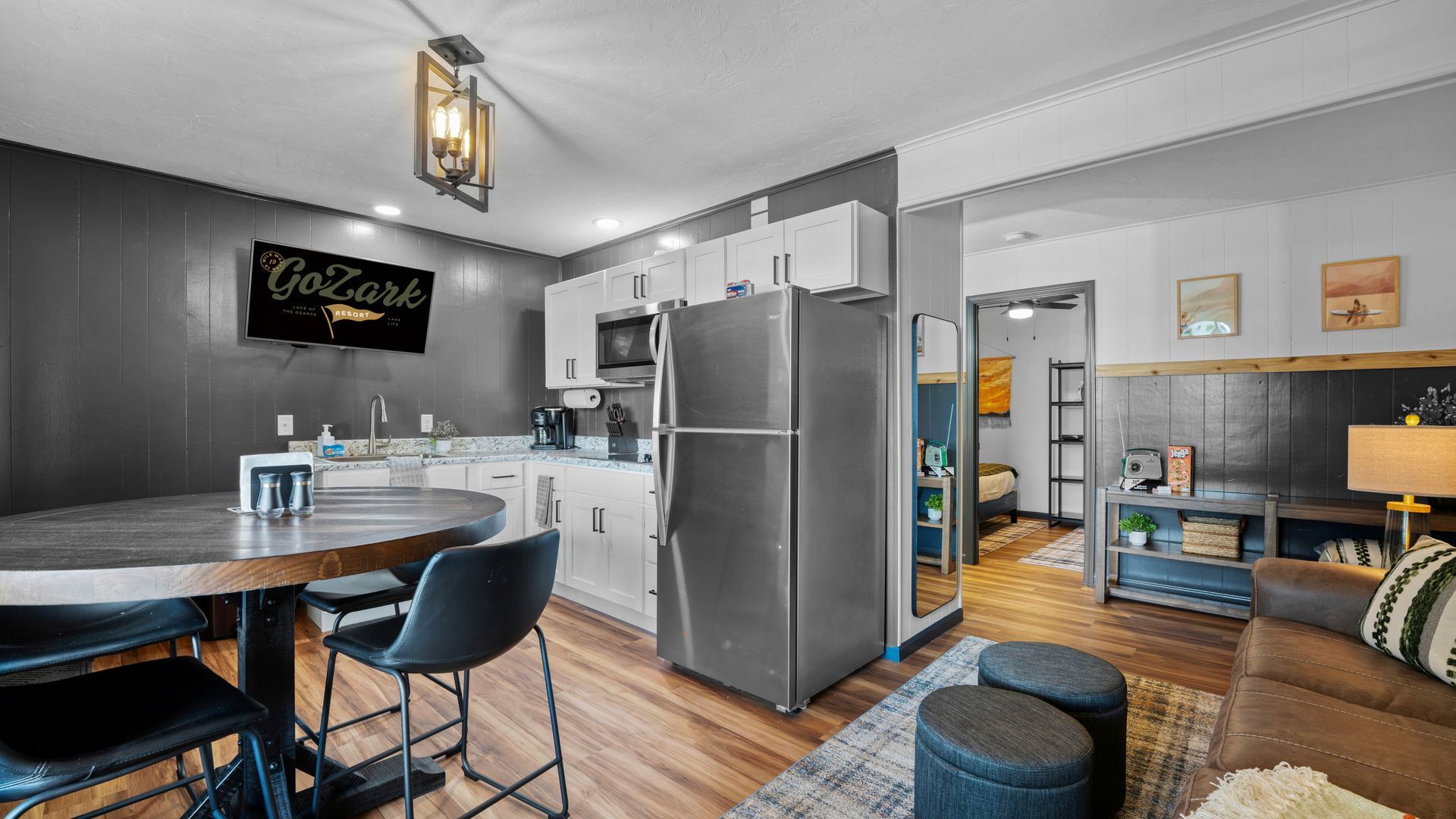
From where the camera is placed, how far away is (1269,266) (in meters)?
3.77

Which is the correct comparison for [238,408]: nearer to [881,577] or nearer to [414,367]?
[414,367]

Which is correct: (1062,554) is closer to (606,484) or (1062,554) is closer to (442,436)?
(606,484)

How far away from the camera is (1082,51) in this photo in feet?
7.52

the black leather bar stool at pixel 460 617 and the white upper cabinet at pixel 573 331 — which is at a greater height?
the white upper cabinet at pixel 573 331

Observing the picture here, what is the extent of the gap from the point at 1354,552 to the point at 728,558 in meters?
3.20

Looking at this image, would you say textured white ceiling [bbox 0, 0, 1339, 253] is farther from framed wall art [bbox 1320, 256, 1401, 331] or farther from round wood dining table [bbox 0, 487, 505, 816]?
framed wall art [bbox 1320, 256, 1401, 331]

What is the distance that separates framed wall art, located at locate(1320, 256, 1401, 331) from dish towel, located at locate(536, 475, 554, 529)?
4597 mm

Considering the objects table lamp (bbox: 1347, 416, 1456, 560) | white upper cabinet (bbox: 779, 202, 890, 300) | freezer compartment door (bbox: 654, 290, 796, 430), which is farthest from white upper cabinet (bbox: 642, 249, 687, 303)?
table lamp (bbox: 1347, 416, 1456, 560)

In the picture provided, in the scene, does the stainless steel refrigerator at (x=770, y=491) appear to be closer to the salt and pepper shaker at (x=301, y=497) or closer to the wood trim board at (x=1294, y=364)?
the salt and pepper shaker at (x=301, y=497)

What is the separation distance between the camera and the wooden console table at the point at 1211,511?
328cm

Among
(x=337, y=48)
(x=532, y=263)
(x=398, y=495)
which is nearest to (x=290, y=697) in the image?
(x=398, y=495)

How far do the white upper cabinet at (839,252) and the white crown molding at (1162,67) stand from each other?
457 mm

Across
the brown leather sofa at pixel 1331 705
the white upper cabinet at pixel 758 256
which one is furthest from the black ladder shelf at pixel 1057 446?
the white upper cabinet at pixel 758 256

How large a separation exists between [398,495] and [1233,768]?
7.93 feet
